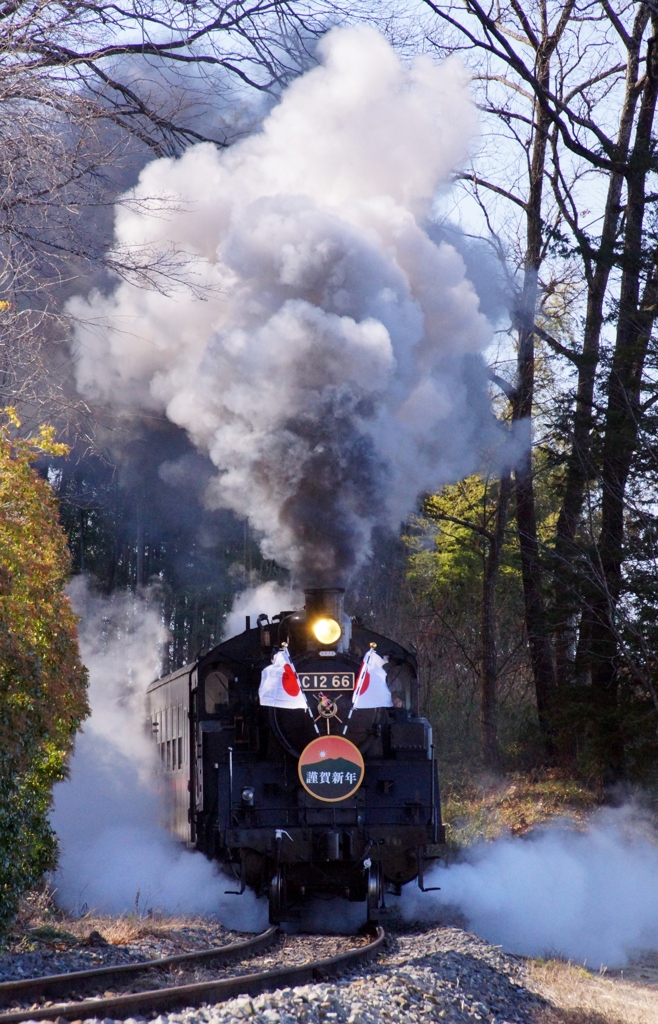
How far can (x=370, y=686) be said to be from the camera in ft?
29.4

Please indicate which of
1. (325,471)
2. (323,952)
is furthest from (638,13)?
(323,952)

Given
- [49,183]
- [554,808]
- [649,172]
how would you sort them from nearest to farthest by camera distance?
[49,183]
[554,808]
[649,172]

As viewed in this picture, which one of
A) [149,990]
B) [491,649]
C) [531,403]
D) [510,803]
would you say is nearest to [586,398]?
[531,403]

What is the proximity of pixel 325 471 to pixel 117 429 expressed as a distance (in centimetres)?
382

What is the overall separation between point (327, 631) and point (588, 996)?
3434 mm

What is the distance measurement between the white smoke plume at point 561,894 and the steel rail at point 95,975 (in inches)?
131

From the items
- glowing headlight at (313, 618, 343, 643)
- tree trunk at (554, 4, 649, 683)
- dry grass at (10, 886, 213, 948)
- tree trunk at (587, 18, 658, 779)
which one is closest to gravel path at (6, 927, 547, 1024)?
dry grass at (10, 886, 213, 948)

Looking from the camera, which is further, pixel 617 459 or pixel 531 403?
pixel 531 403

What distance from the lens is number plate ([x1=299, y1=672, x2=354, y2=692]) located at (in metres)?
8.86

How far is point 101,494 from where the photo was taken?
1997cm

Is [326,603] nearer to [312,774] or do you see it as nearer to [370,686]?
[370,686]

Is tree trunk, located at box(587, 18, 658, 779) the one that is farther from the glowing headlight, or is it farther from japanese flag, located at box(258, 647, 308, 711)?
japanese flag, located at box(258, 647, 308, 711)

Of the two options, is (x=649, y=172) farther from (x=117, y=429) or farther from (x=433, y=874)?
(x=433, y=874)

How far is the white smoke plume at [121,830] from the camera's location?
32.7ft
